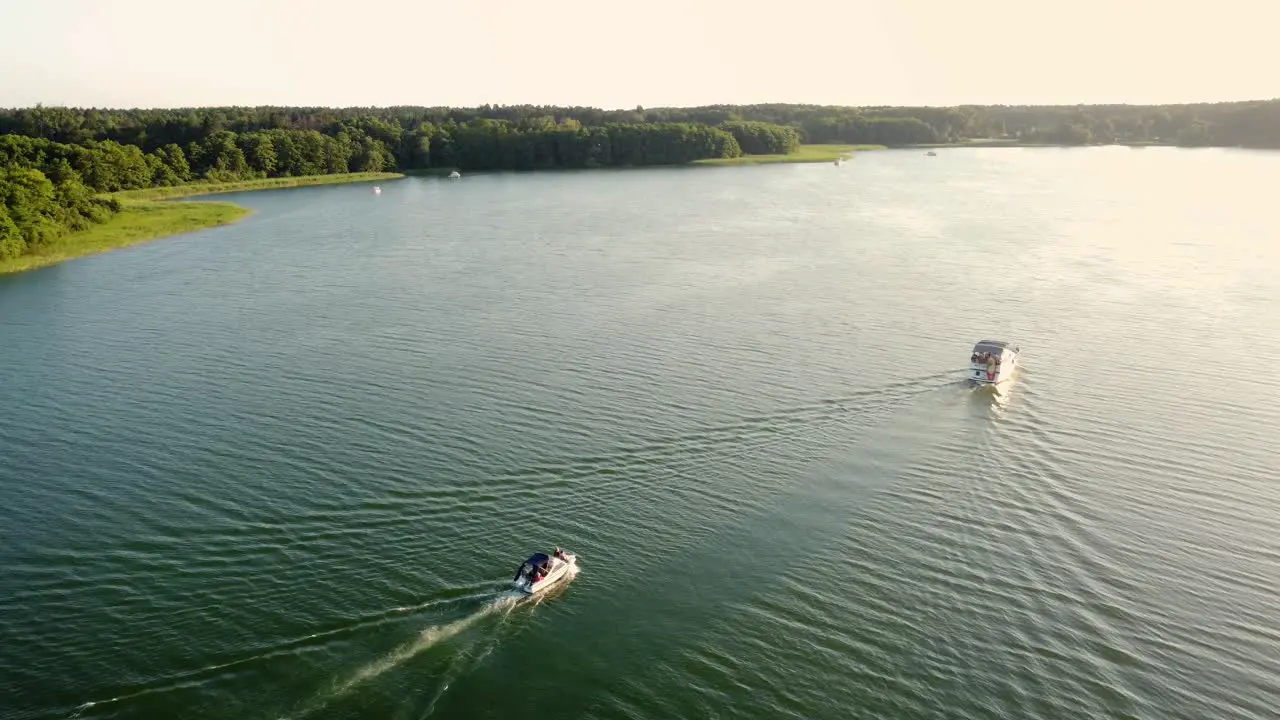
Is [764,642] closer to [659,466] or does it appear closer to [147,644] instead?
[659,466]

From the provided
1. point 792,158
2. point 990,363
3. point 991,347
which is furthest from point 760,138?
point 990,363

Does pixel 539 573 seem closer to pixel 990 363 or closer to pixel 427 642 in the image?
pixel 427 642

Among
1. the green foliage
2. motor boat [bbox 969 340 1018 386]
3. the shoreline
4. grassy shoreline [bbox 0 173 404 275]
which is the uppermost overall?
the green foliage

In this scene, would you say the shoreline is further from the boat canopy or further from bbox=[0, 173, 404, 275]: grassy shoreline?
the boat canopy

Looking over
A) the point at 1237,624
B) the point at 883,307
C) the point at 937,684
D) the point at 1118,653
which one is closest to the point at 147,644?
the point at 937,684

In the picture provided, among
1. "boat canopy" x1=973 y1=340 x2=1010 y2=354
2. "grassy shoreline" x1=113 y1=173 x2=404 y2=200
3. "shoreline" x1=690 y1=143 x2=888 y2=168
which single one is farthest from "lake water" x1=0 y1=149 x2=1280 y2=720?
"shoreline" x1=690 y1=143 x2=888 y2=168

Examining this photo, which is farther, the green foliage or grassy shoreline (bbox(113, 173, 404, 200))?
the green foliage
